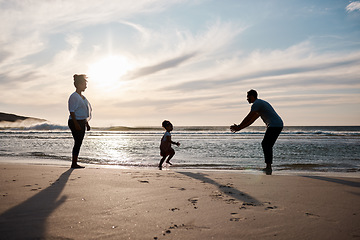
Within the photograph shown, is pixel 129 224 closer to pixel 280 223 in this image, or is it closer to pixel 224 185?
pixel 280 223

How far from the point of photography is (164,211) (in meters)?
2.54

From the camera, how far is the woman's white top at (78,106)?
5.95 metres

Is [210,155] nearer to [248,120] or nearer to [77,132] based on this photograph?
[248,120]

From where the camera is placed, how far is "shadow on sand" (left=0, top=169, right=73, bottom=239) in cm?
191

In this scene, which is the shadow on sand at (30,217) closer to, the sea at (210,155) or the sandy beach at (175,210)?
the sandy beach at (175,210)

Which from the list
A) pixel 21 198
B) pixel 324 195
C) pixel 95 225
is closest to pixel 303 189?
pixel 324 195

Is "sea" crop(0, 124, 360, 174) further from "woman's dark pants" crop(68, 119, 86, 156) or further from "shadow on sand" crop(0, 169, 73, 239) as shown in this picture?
"shadow on sand" crop(0, 169, 73, 239)

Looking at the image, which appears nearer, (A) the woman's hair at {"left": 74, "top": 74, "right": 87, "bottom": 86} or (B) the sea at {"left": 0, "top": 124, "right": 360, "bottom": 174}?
(A) the woman's hair at {"left": 74, "top": 74, "right": 87, "bottom": 86}

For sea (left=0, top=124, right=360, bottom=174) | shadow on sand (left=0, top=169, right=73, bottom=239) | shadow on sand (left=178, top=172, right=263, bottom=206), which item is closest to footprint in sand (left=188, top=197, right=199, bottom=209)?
shadow on sand (left=178, top=172, right=263, bottom=206)

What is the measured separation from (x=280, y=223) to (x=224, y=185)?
1714mm

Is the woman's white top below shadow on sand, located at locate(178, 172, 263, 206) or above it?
above

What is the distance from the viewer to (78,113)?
19.9ft

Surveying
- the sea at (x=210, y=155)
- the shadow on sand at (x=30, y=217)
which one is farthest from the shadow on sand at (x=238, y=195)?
the sea at (x=210, y=155)

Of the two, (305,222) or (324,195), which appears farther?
(324,195)
